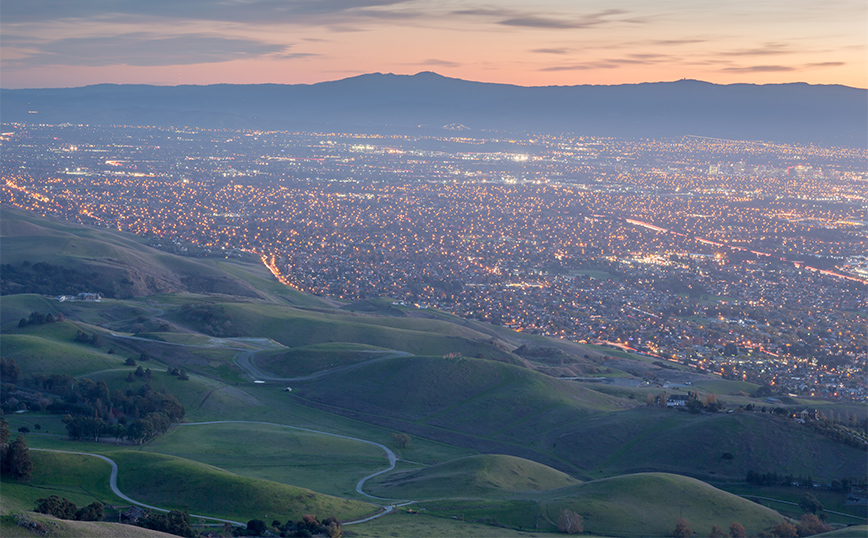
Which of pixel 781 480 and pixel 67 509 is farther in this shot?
pixel 781 480

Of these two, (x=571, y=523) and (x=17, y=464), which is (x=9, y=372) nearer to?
(x=17, y=464)

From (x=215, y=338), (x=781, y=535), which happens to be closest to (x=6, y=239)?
(x=215, y=338)

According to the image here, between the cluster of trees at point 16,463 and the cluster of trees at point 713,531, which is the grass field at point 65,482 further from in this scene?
the cluster of trees at point 713,531

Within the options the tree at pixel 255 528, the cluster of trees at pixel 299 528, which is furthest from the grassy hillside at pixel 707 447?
the tree at pixel 255 528

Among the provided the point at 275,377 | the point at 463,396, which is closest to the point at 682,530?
the point at 463,396

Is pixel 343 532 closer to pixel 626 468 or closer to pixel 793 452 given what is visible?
pixel 626 468
